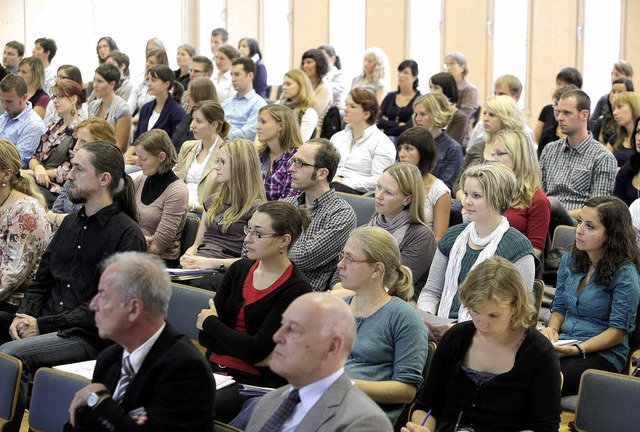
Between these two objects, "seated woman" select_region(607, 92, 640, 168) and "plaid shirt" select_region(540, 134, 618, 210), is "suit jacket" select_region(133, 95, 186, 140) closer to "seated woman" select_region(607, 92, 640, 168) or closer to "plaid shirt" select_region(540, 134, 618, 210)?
"plaid shirt" select_region(540, 134, 618, 210)

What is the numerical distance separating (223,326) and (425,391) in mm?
856

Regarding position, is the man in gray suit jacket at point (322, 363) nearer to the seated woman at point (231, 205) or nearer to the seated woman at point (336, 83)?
the seated woman at point (231, 205)

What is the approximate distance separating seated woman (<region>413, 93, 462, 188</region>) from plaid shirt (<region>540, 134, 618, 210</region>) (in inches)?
29.6

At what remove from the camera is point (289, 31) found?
14375 millimetres

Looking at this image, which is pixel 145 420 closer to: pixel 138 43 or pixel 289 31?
pixel 289 31

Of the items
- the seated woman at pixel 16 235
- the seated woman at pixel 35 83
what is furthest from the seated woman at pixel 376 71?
the seated woman at pixel 16 235

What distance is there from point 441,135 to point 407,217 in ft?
7.80

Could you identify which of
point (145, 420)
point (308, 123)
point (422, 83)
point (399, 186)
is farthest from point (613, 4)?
point (145, 420)

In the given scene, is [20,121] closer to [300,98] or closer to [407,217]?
[300,98]

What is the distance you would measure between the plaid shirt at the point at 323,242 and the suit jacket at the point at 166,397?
6.33 feet

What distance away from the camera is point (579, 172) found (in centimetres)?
621

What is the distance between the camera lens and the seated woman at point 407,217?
4.74 m

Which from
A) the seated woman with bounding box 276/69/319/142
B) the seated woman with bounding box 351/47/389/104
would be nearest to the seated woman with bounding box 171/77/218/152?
the seated woman with bounding box 276/69/319/142

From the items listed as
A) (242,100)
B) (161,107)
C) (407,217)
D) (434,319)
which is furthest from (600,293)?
(161,107)
